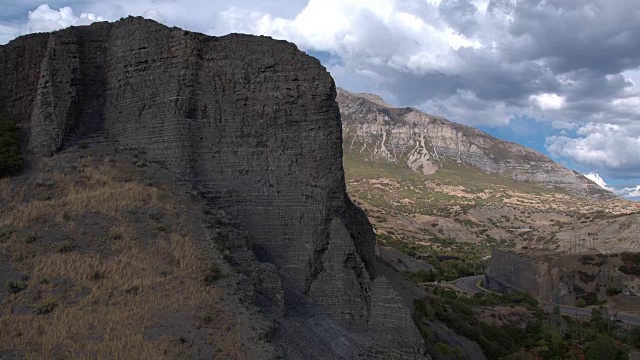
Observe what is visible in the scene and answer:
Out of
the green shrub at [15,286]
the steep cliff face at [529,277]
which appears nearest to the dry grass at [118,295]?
the green shrub at [15,286]

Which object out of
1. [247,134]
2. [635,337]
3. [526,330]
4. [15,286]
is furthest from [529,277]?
[15,286]

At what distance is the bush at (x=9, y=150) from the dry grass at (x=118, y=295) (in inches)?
104

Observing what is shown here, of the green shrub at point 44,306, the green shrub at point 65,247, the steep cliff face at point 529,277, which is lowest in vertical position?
the steep cliff face at point 529,277

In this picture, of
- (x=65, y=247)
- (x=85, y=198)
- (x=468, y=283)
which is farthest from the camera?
(x=468, y=283)

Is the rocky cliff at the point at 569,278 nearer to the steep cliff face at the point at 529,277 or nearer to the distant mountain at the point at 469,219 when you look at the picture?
the steep cliff face at the point at 529,277

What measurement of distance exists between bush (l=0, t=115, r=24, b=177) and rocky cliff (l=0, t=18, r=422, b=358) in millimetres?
630

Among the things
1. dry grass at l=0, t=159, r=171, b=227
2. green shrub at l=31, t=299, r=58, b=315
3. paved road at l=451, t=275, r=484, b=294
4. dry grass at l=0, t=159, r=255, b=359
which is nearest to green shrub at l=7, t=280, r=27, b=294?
dry grass at l=0, t=159, r=255, b=359

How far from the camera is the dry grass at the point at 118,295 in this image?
40.1 ft

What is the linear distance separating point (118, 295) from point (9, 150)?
9.41 meters

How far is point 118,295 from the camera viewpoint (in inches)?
A: 541

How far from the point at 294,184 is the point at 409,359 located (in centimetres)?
660

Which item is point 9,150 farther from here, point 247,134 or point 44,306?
point 44,306

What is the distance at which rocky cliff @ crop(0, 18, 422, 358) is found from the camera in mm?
17109

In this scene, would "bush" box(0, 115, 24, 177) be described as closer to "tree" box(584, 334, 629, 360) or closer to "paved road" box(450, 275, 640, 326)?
"tree" box(584, 334, 629, 360)
